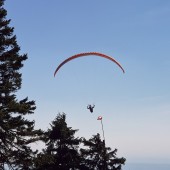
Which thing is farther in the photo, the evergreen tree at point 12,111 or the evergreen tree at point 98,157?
the evergreen tree at point 98,157

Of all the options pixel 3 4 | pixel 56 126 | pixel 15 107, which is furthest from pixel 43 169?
pixel 3 4

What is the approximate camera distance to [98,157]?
32.3 metres

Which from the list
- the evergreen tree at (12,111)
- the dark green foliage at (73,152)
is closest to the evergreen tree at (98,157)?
the dark green foliage at (73,152)

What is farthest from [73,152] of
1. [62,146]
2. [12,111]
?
[12,111]

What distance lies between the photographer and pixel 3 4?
24953 mm

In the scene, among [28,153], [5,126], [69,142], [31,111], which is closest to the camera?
[5,126]

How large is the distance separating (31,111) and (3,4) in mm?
9904

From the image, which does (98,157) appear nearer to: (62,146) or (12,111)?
(62,146)

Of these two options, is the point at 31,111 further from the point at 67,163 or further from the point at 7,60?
the point at 67,163

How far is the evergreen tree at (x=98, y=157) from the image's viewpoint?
104 feet

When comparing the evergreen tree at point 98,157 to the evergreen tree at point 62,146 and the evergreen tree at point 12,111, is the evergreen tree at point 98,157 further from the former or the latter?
the evergreen tree at point 12,111

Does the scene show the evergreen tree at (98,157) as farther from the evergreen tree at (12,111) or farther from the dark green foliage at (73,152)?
the evergreen tree at (12,111)

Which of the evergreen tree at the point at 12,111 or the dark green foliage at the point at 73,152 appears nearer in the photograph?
the evergreen tree at the point at 12,111

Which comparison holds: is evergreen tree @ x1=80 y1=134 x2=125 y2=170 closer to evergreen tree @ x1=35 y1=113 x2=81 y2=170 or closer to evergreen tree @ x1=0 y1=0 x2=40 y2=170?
evergreen tree @ x1=35 y1=113 x2=81 y2=170
